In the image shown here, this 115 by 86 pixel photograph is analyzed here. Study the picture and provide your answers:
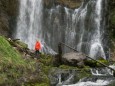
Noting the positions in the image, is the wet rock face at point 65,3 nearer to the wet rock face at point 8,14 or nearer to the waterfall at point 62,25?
the waterfall at point 62,25

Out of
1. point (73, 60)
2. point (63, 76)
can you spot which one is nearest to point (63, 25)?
point (73, 60)

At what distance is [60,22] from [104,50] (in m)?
6.21

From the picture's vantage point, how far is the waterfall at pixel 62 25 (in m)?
36.4

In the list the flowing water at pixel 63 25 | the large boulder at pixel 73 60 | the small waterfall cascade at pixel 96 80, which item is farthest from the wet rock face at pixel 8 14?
the small waterfall cascade at pixel 96 80

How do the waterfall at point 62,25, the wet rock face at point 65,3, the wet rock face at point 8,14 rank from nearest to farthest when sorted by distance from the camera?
the wet rock face at point 8,14 → the waterfall at point 62,25 → the wet rock face at point 65,3

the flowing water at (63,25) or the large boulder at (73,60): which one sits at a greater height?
the flowing water at (63,25)

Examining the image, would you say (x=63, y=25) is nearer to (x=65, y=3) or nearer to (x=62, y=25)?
(x=62, y=25)

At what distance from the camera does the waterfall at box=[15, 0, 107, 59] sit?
36438 mm

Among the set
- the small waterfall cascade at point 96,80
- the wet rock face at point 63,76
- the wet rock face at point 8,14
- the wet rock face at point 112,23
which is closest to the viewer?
the small waterfall cascade at point 96,80

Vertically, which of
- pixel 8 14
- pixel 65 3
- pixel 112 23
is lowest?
pixel 112 23

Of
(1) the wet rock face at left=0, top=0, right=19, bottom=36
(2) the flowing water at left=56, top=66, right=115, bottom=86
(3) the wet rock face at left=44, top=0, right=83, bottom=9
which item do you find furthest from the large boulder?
(3) the wet rock face at left=44, top=0, right=83, bottom=9

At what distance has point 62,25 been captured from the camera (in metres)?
37.2

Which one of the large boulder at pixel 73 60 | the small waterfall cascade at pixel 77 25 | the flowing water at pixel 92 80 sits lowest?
the flowing water at pixel 92 80

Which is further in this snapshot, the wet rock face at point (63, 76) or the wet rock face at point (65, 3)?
the wet rock face at point (65, 3)
